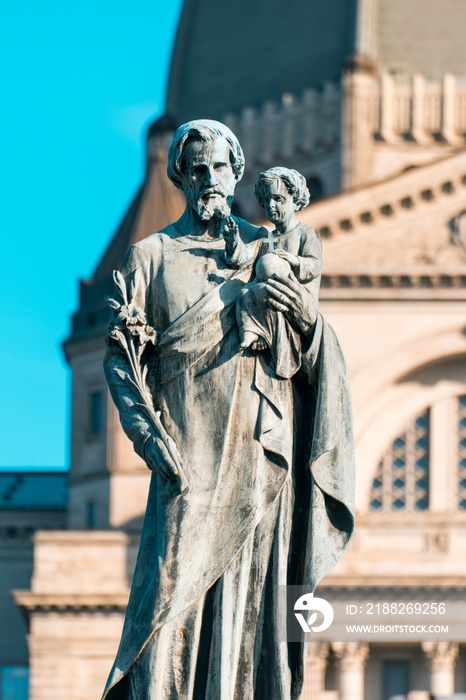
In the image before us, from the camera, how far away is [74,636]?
128 feet

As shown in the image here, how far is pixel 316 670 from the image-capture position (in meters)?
39.7

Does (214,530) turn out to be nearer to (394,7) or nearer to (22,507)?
(22,507)

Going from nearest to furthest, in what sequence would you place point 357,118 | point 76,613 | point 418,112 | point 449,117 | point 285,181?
point 285,181
point 76,613
point 357,118
point 418,112
point 449,117

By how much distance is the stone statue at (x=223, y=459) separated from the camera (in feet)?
19.3

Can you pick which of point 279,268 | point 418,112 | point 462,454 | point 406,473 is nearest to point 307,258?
point 279,268

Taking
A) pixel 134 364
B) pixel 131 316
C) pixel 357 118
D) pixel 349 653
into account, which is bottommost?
pixel 134 364

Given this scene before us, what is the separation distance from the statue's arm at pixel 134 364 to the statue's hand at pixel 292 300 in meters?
0.40

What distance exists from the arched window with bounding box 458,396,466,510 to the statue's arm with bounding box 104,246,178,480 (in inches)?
1353

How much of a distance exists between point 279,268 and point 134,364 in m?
0.53

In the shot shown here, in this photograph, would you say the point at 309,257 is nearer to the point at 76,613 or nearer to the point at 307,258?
the point at 307,258

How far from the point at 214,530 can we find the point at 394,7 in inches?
Answer: 2150

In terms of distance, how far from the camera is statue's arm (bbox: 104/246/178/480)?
592 centimetres

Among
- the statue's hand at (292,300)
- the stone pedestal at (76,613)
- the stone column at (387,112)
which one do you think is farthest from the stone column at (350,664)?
the statue's hand at (292,300)

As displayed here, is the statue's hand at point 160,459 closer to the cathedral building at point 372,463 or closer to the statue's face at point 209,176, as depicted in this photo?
the statue's face at point 209,176
